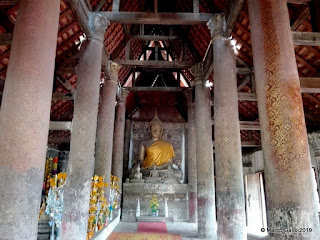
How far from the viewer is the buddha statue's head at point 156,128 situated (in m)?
16.3

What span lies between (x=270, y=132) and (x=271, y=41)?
138cm

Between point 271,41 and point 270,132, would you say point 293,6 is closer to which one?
point 271,41

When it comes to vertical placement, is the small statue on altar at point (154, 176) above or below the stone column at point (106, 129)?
below

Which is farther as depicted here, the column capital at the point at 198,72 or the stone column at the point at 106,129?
the column capital at the point at 198,72

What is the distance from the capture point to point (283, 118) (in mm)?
3488

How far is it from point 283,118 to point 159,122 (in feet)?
42.8

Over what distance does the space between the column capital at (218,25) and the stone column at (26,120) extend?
5.19 metres

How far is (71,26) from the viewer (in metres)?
9.12

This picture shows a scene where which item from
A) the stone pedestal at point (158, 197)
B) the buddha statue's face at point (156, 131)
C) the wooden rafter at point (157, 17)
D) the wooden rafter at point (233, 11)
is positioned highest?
the wooden rafter at point (157, 17)

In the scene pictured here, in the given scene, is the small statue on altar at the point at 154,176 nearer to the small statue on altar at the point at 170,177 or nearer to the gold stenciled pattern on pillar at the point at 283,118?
the small statue on altar at the point at 170,177

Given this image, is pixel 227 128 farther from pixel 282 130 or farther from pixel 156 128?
pixel 156 128

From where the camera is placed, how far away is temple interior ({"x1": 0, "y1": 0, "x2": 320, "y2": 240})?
3.39 m

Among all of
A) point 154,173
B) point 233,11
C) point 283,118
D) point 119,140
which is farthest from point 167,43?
point 283,118

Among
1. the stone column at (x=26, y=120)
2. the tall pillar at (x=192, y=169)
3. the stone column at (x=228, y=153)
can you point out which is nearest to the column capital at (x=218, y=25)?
the stone column at (x=228, y=153)
